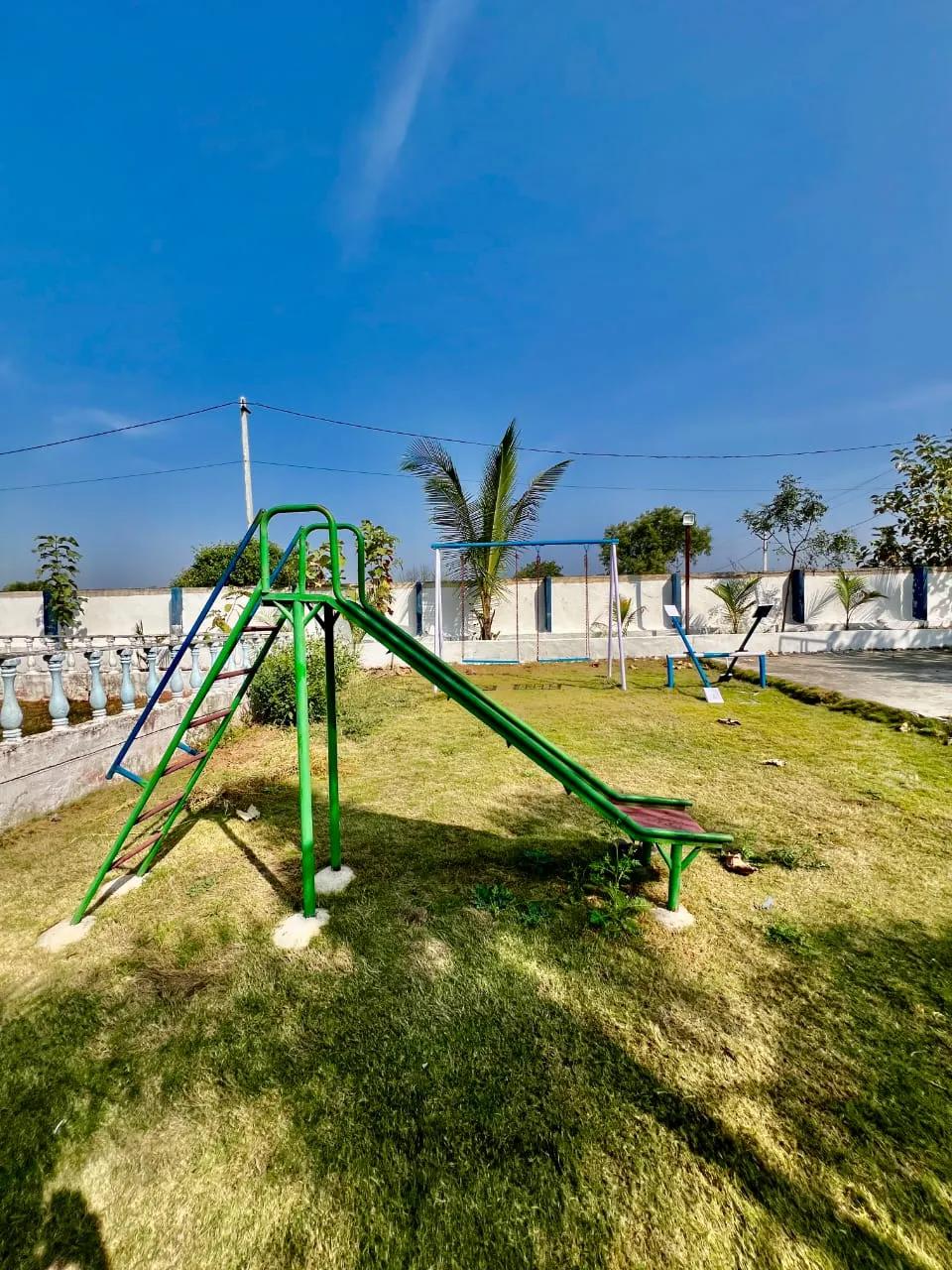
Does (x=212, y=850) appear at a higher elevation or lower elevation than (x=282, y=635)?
lower

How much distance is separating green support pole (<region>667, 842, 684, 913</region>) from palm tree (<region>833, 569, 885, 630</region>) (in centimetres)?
1640

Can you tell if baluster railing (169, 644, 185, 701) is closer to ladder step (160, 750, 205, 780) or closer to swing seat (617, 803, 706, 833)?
ladder step (160, 750, 205, 780)

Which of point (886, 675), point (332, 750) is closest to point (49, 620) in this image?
point (332, 750)

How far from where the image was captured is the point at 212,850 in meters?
3.23

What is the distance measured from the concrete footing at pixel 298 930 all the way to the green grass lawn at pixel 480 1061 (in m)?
0.06

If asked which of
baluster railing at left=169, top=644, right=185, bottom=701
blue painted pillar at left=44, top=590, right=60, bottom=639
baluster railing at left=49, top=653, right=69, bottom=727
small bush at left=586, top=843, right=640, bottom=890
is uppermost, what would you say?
blue painted pillar at left=44, top=590, right=60, bottom=639

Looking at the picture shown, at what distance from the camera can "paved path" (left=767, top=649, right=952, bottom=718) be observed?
6.99 metres

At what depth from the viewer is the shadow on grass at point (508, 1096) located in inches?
48.1

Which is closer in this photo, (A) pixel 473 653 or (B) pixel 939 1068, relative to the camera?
(B) pixel 939 1068

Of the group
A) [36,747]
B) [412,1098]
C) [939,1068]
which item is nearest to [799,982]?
[939,1068]

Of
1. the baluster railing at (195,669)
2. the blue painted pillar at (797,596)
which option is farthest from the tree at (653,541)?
the baluster railing at (195,669)

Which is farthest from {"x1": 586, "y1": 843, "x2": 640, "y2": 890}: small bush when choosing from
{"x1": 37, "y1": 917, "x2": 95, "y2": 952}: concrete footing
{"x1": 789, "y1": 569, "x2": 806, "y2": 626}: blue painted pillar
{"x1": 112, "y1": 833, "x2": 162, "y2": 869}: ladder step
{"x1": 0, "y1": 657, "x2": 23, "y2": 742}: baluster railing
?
{"x1": 789, "y1": 569, "x2": 806, "y2": 626}: blue painted pillar

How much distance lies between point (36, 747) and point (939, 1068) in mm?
5341

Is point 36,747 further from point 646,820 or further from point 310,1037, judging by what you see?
point 646,820
